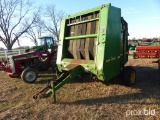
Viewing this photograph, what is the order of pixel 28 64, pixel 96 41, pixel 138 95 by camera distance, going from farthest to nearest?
1. pixel 28 64
2. pixel 138 95
3. pixel 96 41

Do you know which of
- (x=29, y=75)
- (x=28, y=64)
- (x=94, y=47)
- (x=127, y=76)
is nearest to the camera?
(x=94, y=47)

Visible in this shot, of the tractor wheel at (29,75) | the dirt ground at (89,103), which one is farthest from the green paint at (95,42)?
the tractor wheel at (29,75)

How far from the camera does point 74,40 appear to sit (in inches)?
238

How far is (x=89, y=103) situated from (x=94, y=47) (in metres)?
1.55

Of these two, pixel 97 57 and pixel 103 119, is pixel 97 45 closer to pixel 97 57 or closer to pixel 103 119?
pixel 97 57

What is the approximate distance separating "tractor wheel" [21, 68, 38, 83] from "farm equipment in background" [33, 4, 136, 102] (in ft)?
5.72

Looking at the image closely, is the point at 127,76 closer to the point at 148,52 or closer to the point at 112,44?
the point at 112,44

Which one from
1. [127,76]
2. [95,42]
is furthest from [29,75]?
[127,76]

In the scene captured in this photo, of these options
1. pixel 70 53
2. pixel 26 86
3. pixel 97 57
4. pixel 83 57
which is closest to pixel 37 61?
pixel 26 86

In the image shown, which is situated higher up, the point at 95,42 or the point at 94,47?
the point at 95,42

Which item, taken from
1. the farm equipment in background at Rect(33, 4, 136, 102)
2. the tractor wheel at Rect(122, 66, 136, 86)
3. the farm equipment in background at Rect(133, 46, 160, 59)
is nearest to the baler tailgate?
the farm equipment in background at Rect(33, 4, 136, 102)

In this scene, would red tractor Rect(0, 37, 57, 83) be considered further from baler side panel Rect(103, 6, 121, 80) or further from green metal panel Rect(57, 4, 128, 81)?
baler side panel Rect(103, 6, 121, 80)

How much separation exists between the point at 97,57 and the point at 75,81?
2.37 m

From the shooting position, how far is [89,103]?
4.78 m
